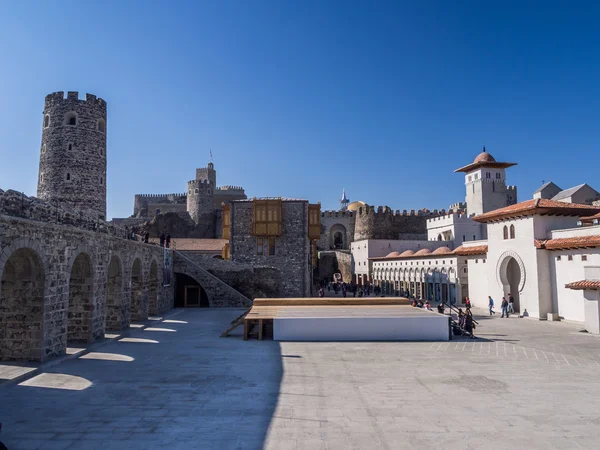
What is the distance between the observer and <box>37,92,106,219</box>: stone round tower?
2062cm

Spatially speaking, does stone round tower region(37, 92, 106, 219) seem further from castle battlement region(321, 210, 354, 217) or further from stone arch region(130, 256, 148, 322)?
castle battlement region(321, 210, 354, 217)

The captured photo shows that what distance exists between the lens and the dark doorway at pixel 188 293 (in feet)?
90.6

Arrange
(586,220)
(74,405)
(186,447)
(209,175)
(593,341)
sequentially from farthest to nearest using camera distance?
(209,175) → (586,220) → (593,341) → (74,405) → (186,447)

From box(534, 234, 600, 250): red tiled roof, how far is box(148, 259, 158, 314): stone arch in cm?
1835

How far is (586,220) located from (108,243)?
27.1 meters

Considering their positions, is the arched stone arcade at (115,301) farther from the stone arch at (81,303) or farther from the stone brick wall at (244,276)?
the stone brick wall at (244,276)

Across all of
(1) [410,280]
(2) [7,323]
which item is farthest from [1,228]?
(1) [410,280]

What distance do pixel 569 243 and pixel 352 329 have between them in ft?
34.7

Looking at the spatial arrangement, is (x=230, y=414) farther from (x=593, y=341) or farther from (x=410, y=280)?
(x=410, y=280)

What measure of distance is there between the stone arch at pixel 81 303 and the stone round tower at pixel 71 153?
7.10 meters

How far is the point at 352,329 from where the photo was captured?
1492cm

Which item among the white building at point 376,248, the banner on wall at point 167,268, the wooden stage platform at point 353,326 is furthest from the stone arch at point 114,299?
the white building at point 376,248

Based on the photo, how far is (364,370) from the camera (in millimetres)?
10656

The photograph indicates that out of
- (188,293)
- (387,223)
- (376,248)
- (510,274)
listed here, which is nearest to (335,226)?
(387,223)
